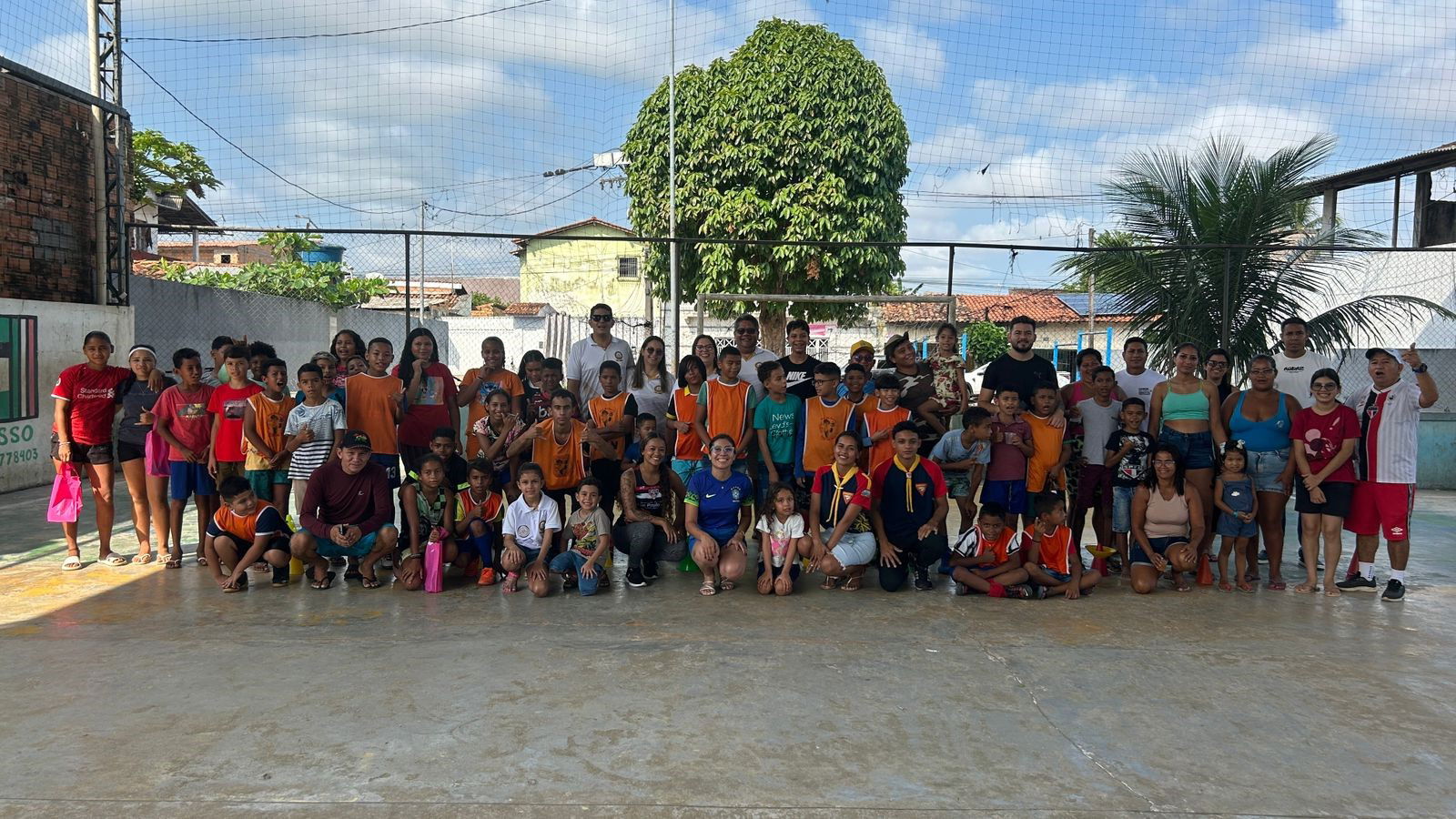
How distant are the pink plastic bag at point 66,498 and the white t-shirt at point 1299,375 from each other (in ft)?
25.2

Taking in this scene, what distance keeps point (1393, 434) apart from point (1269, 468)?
0.68 metres

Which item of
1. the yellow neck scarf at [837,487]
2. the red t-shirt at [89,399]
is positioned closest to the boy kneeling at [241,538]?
the red t-shirt at [89,399]

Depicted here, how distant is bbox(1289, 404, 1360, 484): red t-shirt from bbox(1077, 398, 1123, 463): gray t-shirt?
1.01 meters

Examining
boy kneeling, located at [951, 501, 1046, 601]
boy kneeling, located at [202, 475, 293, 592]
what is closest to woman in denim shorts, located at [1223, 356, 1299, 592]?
boy kneeling, located at [951, 501, 1046, 601]

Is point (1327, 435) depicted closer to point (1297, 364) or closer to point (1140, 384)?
point (1297, 364)

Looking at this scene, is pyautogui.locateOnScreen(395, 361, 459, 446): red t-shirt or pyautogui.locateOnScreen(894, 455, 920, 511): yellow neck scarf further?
pyautogui.locateOnScreen(395, 361, 459, 446): red t-shirt

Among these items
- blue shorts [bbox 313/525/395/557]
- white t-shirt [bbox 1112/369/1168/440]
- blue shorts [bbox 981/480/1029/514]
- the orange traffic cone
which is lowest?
the orange traffic cone

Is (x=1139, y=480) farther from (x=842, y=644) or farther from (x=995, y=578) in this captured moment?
(x=842, y=644)

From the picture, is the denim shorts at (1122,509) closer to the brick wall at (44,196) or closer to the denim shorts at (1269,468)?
the denim shorts at (1269,468)

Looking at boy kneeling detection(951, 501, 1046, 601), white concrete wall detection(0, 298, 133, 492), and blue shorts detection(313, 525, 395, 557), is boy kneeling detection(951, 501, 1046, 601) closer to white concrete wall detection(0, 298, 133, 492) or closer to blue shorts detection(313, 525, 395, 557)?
blue shorts detection(313, 525, 395, 557)

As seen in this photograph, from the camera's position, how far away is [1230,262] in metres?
9.17

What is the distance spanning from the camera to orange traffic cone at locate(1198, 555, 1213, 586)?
6.15 m

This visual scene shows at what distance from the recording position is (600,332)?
7004 mm

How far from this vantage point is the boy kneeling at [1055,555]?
19.1 feet
